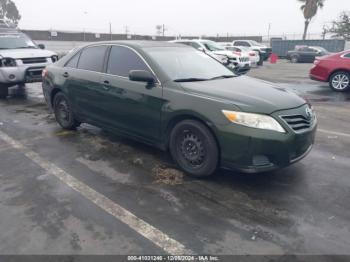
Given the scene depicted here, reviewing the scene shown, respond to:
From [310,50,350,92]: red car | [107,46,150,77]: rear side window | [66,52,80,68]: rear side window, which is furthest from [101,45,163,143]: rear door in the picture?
[310,50,350,92]: red car

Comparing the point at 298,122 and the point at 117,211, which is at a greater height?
the point at 298,122

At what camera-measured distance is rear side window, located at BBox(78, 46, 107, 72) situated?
516 centimetres

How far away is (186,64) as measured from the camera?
471 cm

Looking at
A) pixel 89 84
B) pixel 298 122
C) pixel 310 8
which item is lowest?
pixel 298 122

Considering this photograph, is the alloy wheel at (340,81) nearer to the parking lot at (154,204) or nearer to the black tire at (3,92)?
the parking lot at (154,204)

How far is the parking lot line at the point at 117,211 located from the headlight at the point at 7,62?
4863mm

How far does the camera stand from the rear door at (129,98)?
4.28 meters

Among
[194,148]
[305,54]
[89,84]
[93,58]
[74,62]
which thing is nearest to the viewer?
[194,148]

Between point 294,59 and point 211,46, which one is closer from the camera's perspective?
point 211,46

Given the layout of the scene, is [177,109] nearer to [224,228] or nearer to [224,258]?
[224,228]

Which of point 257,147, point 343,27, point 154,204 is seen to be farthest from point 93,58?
point 343,27

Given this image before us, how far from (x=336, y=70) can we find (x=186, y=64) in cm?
814

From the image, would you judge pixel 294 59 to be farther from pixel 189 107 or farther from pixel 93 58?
pixel 189 107

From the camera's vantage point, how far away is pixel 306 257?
104 inches
